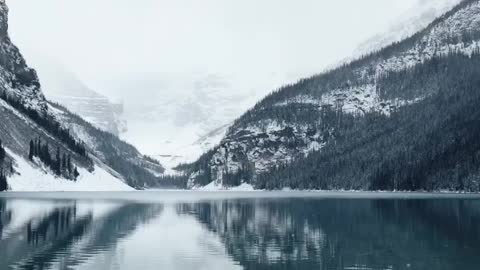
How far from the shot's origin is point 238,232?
78438 millimetres

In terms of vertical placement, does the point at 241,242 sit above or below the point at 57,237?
below

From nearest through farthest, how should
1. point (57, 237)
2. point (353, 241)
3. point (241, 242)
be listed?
point (353, 241), point (241, 242), point (57, 237)

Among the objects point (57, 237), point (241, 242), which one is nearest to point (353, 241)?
point (241, 242)

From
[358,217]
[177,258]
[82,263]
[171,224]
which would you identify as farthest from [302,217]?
[82,263]

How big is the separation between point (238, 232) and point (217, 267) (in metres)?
27.8

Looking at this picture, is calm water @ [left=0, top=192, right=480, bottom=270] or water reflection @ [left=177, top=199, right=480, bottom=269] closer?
calm water @ [left=0, top=192, right=480, bottom=270]

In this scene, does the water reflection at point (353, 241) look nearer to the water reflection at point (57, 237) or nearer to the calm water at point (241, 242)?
the calm water at point (241, 242)

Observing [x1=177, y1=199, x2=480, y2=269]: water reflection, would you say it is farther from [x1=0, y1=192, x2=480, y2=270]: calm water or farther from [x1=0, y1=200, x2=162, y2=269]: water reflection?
[x1=0, y1=200, x2=162, y2=269]: water reflection

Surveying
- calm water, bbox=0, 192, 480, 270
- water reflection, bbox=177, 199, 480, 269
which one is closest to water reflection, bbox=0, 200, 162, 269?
calm water, bbox=0, 192, 480, 270

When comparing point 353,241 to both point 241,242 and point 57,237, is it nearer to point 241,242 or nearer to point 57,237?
point 241,242

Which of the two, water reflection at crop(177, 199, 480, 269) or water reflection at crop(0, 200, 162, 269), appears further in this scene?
water reflection at crop(177, 199, 480, 269)

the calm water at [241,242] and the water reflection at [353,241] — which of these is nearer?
the calm water at [241,242]

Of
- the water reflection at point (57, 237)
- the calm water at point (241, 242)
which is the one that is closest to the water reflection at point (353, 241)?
the calm water at point (241, 242)

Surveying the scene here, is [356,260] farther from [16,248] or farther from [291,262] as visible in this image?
[16,248]
